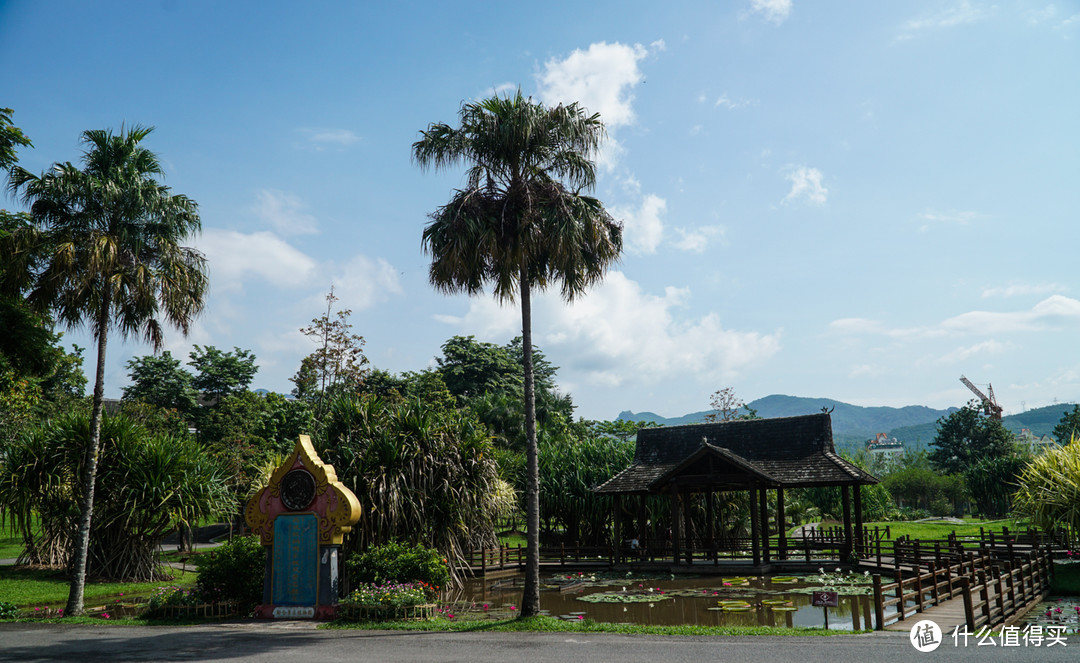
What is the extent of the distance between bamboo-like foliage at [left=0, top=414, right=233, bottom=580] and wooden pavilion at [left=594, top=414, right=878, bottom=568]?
1555cm

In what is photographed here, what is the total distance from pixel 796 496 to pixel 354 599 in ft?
159

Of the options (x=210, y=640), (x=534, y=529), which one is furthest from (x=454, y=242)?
(x=210, y=640)

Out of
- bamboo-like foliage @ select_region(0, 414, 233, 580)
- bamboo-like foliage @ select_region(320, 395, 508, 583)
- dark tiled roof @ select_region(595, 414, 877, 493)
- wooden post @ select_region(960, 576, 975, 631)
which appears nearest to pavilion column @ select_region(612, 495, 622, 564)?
dark tiled roof @ select_region(595, 414, 877, 493)

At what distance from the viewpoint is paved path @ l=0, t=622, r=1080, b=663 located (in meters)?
10.4

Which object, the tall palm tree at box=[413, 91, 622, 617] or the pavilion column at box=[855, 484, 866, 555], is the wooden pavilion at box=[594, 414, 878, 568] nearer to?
the pavilion column at box=[855, 484, 866, 555]

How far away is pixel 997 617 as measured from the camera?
1388 centimetres

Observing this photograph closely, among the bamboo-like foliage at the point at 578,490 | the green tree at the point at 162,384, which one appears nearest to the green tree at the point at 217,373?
the green tree at the point at 162,384

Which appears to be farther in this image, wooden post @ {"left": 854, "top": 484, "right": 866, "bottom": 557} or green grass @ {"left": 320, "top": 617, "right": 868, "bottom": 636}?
wooden post @ {"left": 854, "top": 484, "right": 866, "bottom": 557}

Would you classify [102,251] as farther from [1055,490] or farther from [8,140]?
[1055,490]

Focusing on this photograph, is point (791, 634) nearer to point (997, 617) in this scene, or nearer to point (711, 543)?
point (997, 617)

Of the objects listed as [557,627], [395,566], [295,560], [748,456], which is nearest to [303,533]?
[295,560]

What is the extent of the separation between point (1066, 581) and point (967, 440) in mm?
72795

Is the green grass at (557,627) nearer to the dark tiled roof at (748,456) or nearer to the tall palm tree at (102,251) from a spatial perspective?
the tall palm tree at (102,251)

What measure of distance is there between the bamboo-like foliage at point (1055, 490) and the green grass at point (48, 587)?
26.7 meters
